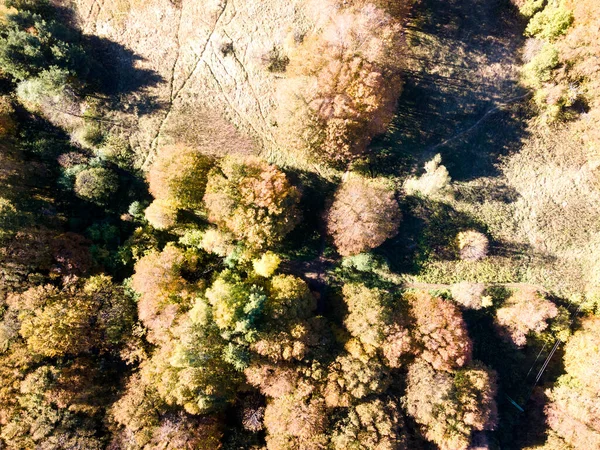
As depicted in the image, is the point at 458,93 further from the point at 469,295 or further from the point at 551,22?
the point at 469,295

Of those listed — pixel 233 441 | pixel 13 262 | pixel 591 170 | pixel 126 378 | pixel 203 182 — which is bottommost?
pixel 233 441

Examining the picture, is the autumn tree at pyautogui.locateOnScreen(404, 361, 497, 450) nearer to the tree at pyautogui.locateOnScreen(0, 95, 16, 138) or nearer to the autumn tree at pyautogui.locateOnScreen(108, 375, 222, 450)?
the autumn tree at pyautogui.locateOnScreen(108, 375, 222, 450)

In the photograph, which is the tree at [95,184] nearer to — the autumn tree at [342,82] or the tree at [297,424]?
A: the autumn tree at [342,82]

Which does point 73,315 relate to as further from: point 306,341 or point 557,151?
point 557,151

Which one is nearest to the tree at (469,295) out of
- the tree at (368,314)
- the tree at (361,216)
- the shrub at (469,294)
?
the shrub at (469,294)

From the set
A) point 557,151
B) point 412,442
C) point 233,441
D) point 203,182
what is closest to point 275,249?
point 203,182
